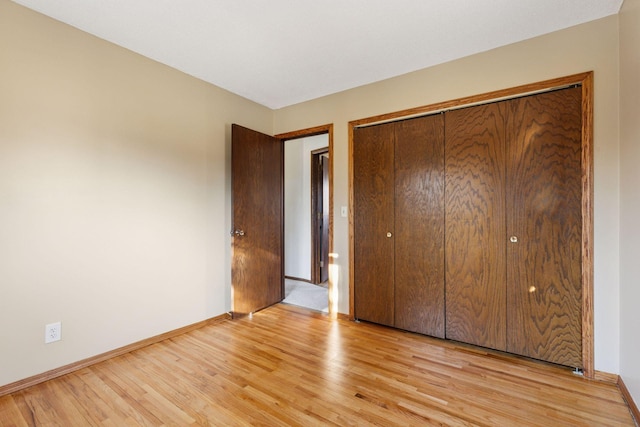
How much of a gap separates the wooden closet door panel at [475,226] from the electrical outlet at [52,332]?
2.87m

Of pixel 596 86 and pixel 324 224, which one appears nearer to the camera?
pixel 596 86

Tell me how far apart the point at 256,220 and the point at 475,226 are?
2145 millimetres

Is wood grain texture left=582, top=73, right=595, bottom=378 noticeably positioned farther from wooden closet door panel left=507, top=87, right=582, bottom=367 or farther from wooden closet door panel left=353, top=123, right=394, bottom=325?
wooden closet door panel left=353, top=123, right=394, bottom=325

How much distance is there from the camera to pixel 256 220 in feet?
10.5

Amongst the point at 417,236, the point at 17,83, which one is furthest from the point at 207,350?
the point at 17,83

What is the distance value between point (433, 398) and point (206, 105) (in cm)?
303

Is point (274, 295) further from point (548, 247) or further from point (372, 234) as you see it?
point (548, 247)

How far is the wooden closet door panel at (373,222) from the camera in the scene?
107 inches

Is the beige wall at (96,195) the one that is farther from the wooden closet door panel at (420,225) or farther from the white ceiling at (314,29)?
the wooden closet door panel at (420,225)

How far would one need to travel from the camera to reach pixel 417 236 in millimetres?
2578

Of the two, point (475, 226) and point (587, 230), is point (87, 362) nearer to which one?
point (475, 226)

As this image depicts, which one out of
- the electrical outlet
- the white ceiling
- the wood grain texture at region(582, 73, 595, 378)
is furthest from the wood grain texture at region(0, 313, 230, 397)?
the wood grain texture at region(582, 73, 595, 378)

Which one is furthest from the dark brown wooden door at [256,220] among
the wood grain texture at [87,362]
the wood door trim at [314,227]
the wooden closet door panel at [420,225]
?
the wooden closet door panel at [420,225]

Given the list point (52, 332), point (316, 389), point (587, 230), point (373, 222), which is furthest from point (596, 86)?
point (52, 332)
